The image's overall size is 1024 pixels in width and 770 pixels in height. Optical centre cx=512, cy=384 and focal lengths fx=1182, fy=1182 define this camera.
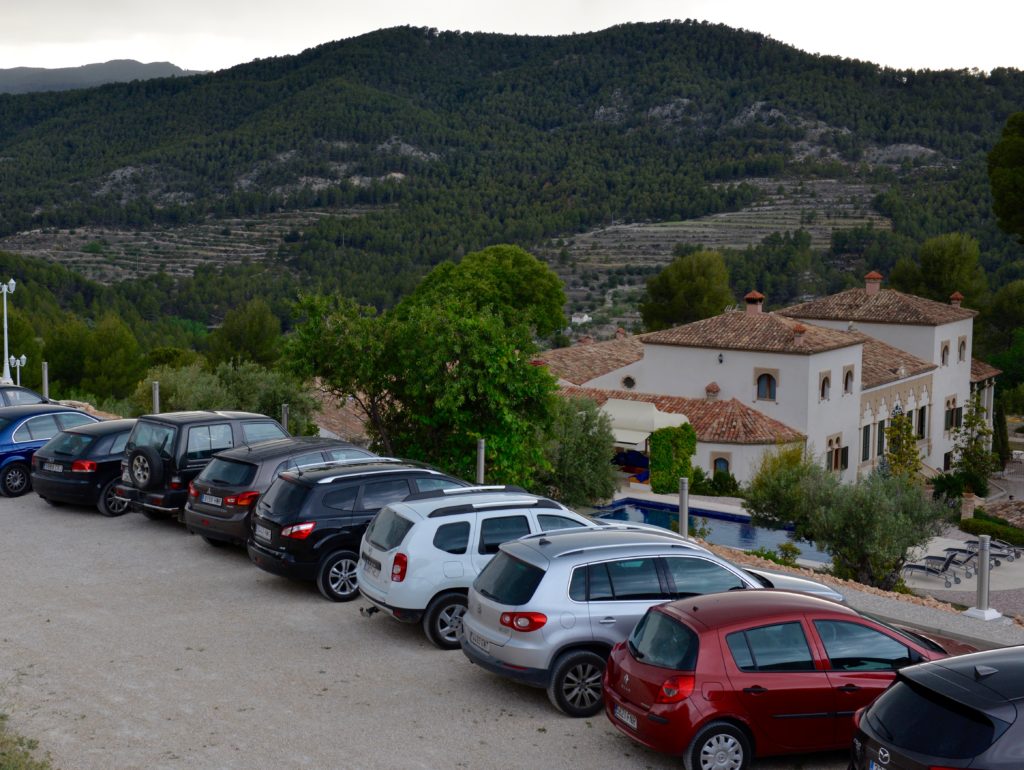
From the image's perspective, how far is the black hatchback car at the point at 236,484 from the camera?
1534 centimetres

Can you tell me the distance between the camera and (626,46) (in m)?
174

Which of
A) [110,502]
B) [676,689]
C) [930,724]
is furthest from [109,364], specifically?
[930,724]

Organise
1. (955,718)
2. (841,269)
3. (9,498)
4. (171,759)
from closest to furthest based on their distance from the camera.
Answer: (955,718)
(171,759)
(9,498)
(841,269)

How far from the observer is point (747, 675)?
29.0 ft

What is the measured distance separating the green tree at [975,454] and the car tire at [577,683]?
4184 cm

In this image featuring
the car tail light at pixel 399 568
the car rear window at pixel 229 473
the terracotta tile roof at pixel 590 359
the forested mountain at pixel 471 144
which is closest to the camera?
the car tail light at pixel 399 568

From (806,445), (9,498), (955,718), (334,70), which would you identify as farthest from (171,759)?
(334,70)

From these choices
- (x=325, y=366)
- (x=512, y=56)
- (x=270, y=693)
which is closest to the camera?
(x=270, y=693)

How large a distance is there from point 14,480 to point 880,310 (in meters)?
48.3

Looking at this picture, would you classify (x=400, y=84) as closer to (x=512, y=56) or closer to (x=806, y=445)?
(x=512, y=56)

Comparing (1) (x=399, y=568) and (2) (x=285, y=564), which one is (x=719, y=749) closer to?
(1) (x=399, y=568)

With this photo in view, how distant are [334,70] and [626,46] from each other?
43074 millimetres

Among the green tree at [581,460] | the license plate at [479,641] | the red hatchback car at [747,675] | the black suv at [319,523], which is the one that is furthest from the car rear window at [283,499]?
the green tree at [581,460]

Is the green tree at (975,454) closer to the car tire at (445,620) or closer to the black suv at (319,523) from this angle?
the black suv at (319,523)
